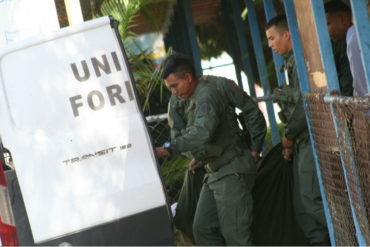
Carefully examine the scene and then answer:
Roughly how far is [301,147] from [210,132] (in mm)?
839

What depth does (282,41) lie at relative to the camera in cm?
523

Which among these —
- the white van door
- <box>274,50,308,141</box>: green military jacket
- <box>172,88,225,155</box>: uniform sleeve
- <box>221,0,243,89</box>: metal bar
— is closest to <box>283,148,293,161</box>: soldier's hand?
<box>274,50,308,141</box>: green military jacket

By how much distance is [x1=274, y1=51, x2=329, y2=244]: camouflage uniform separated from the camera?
16.3 ft

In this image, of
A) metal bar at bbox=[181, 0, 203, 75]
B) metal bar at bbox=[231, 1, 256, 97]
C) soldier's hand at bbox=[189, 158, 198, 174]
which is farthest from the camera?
metal bar at bbox=[231, 1, 256, 97]

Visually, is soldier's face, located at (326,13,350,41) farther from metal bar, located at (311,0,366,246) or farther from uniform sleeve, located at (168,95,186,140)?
uniform sleeve, located at (168,95,186,140)

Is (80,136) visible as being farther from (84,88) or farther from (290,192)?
(290,192)

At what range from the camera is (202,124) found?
4.72 m

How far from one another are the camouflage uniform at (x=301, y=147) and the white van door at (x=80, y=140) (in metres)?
1.43

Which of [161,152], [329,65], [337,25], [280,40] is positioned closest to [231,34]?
[280,40]

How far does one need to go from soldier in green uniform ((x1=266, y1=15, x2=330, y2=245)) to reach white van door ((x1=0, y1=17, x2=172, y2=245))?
4.71 feet

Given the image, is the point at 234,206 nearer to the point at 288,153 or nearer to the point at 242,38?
the point at 288,153

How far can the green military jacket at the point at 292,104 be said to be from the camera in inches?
195

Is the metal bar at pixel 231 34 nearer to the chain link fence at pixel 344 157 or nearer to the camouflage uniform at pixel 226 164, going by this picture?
the camouflage uniform at pixel 226 164

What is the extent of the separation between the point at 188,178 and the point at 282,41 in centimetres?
150
